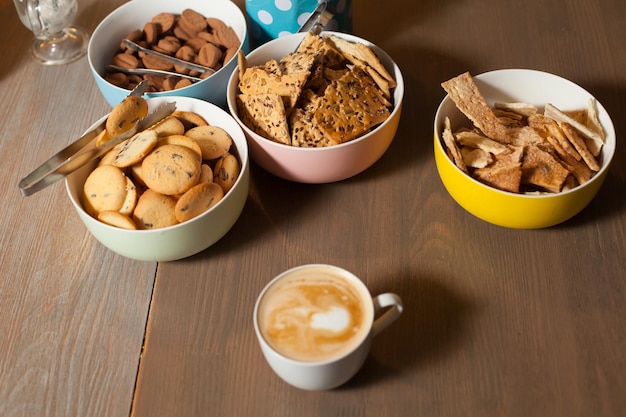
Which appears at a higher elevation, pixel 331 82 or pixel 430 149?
pixel 331 82

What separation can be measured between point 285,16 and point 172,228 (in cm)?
40

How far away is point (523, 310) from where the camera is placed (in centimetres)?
75

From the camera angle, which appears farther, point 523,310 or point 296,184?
point 296,184

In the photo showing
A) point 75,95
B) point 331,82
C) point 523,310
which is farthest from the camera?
point 75,95

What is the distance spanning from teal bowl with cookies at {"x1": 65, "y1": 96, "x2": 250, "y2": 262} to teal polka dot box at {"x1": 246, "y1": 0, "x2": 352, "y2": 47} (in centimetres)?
22

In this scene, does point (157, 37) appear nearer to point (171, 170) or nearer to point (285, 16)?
point (285, 16)

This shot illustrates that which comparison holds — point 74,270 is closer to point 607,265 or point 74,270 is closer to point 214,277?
point 214,277

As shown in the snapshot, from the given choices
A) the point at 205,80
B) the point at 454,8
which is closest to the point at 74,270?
the point at 205,80

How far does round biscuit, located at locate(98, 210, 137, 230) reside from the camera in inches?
29.4

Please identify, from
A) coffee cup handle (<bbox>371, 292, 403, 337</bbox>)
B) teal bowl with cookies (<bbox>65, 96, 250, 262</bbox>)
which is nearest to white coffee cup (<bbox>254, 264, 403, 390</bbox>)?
coffee cup handle (<bbox>371, 292, 403, 337</bbox>)

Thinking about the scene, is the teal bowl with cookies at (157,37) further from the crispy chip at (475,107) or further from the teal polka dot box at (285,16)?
the crispy chip at (475,107)

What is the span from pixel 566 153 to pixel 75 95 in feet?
2.35

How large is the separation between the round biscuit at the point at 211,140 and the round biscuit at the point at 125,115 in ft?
0.21

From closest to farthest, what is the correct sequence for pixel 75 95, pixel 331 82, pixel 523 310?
1. pixel 523 310
2. pixel 331 82
3. pixel 75 95
